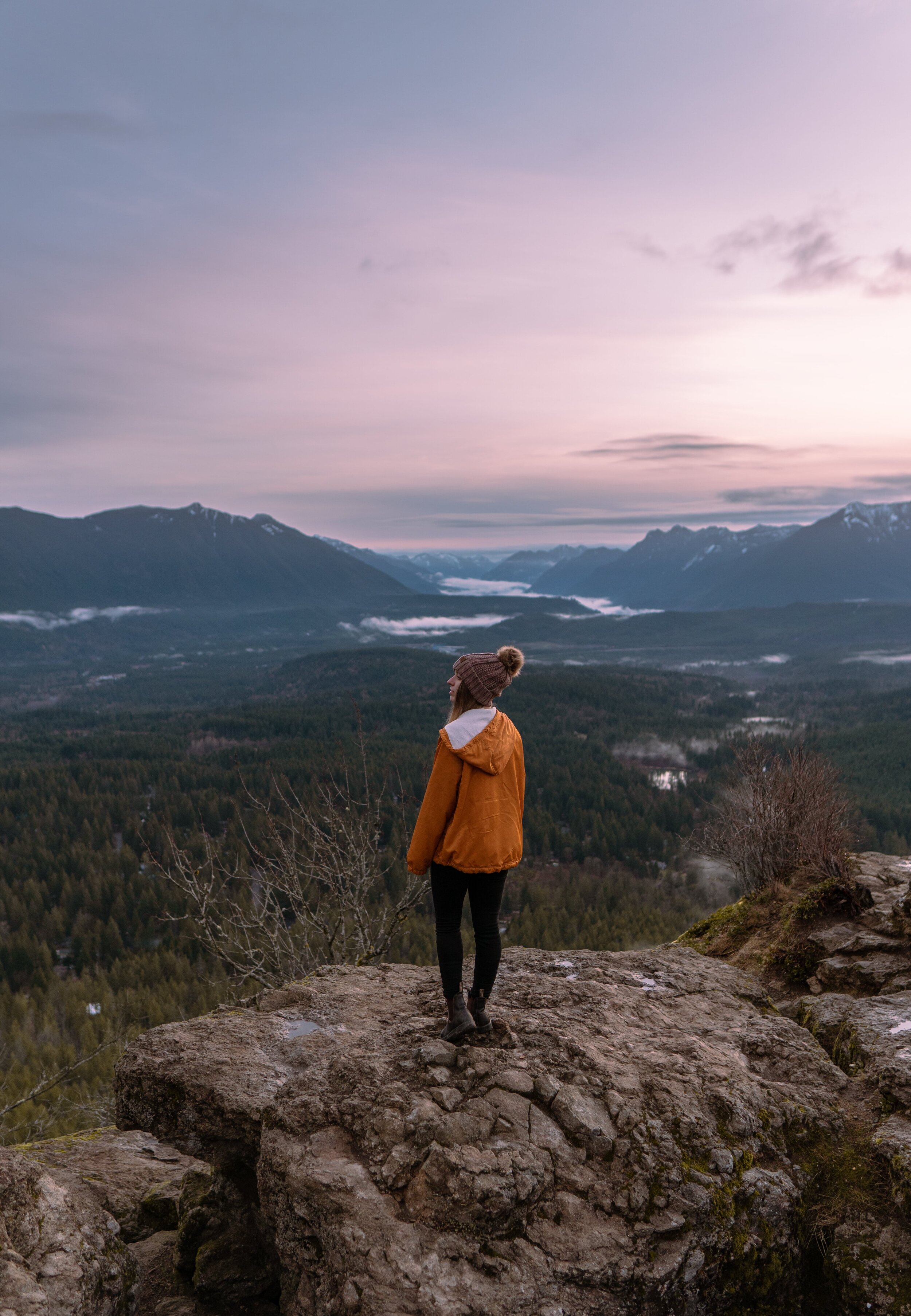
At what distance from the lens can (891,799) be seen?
12438 cm

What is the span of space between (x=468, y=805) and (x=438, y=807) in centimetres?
27

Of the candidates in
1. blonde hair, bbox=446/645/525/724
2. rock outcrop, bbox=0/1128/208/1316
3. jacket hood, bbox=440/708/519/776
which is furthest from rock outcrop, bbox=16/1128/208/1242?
blonde hair, bbox=446/645/525/724

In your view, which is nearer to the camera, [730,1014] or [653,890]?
[730,1014]

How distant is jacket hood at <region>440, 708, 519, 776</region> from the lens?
6078 mm

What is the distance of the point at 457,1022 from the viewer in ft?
20.8

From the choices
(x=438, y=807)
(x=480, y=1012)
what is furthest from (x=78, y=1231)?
(x=438, y=807)

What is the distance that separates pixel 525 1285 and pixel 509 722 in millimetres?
4126

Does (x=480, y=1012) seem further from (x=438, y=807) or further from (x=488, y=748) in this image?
(x=488, y=748)

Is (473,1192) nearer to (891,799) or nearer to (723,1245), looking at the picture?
(723,1245)

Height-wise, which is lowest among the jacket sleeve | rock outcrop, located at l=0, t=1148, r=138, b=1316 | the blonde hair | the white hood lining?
rock outcrop, located at l=0, t=1148, r=138, b=1316

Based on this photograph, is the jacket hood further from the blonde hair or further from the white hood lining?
the blonde hair

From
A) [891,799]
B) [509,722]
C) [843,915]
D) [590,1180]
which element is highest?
[509,722]

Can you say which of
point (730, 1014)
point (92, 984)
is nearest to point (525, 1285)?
point (730, 1014)

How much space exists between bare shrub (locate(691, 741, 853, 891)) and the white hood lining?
788 cm
